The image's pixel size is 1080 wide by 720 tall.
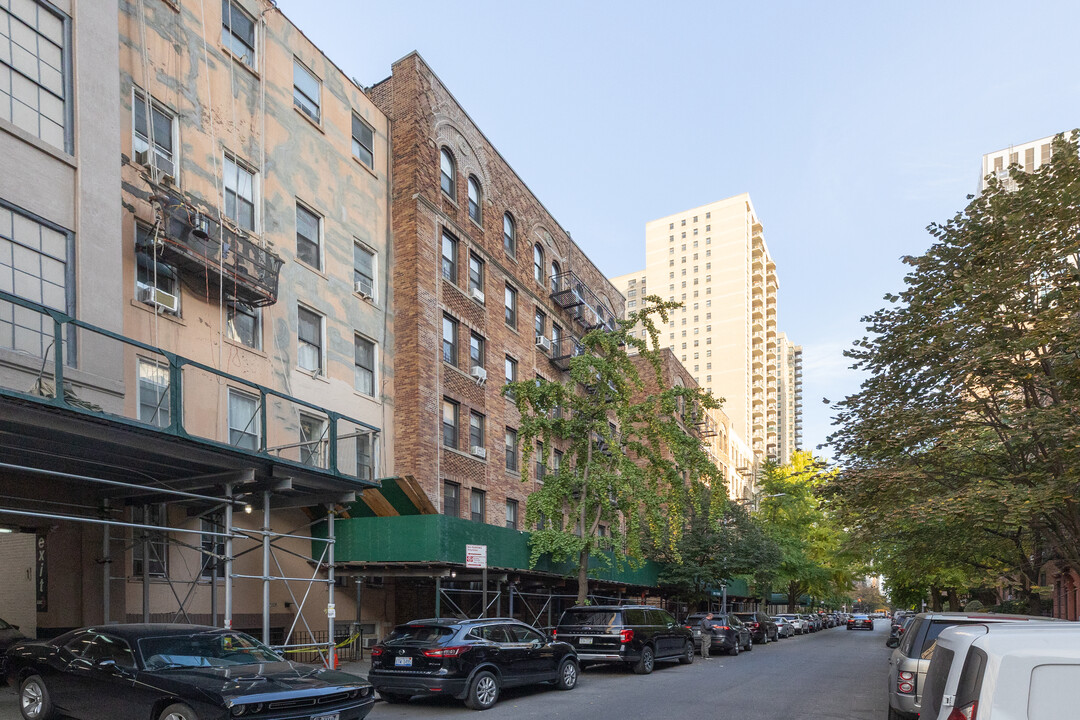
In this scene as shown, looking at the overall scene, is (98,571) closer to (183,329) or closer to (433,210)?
(183,329)

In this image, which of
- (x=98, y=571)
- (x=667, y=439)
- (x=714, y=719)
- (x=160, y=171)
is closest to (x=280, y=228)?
(x=160, y=171)

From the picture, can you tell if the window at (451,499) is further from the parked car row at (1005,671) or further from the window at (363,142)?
the parked car row at (1005,671)

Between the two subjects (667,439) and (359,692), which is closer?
(359,692)

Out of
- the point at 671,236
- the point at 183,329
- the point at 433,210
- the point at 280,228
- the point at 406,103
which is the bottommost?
the point at 183,329

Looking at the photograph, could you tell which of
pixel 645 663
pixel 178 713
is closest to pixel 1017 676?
pixel 178 713

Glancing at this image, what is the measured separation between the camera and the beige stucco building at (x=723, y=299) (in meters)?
113

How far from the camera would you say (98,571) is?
46.9 ft

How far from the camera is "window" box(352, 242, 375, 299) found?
2160 centimetres

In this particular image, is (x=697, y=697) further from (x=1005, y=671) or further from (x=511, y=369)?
(x=511, y=369)

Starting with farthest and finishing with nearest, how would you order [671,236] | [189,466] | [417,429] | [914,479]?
[671,236], [417,429], [914,479], [189,466]

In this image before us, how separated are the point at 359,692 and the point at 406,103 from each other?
18389 mm

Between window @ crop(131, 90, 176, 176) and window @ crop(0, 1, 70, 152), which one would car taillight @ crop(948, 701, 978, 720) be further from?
window @ crop(131, 90, 176, 176)

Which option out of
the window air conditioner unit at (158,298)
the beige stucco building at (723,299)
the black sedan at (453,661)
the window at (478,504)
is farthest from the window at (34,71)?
the beige stucco building at (723,299)

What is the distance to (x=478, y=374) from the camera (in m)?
25.4
